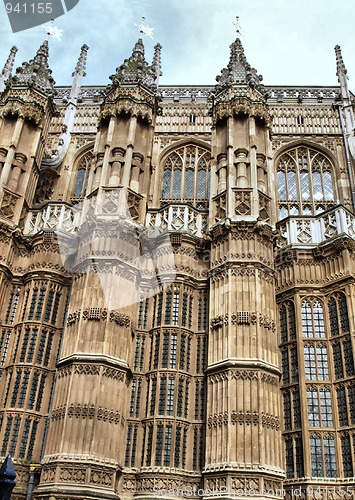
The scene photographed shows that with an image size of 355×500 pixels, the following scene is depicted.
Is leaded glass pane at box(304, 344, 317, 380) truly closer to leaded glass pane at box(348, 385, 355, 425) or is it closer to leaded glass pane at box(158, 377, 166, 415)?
leaded glass pane at box(348, 385, 355, 425)

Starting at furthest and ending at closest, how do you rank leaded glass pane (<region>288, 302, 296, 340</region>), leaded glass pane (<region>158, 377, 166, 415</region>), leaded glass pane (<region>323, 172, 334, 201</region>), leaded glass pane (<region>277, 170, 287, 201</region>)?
1. leaded glass pane (<region>277, 170, 287, 201</region>)
2. leaded glass pane (<region>323, 172, 334, 201</region>)
3. leaded glass pane (<region>288, 302, 296, 340</region>)
4. leaded glass pane (<region>158, 377, 166, 415</region>)

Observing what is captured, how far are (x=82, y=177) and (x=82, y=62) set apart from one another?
8500 millimetres

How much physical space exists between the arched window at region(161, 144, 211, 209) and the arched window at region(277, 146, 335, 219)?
371cm

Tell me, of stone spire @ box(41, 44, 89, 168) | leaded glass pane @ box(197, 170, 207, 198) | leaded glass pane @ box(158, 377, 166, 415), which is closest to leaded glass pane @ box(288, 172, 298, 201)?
leaded glass pane @ box(197, 170, 207, 198)

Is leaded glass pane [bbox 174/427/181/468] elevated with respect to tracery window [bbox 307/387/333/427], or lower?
lower

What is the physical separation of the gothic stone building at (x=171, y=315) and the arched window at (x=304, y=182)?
0.35ft

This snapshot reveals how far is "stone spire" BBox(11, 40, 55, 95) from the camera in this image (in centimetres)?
2512

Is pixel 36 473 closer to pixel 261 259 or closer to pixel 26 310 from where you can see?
pixel 26 310

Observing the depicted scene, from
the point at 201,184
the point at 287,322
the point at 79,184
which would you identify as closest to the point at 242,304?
the point at 287,322

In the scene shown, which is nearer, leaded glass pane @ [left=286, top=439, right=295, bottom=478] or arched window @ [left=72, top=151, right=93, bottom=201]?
leaded glass pane @ [left=286, top=439, right=295, bottom=478]

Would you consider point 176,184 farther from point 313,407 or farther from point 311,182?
point 313,407

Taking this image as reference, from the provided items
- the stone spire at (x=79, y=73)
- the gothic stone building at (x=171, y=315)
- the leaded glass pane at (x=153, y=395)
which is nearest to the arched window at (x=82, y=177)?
the gothic stone building at (x=171, y=315)

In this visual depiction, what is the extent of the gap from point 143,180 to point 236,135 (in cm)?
438

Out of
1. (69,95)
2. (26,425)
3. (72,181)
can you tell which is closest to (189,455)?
(26,425)
